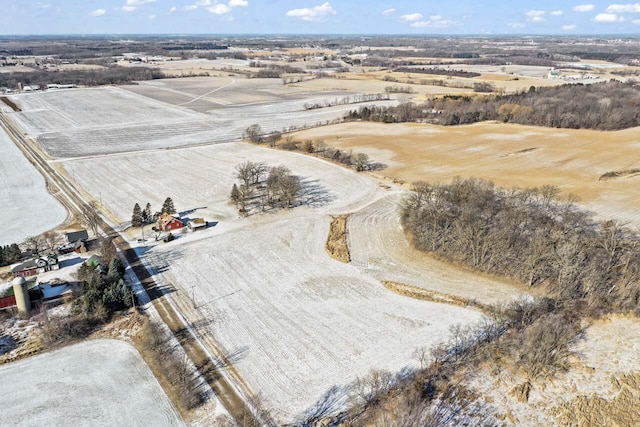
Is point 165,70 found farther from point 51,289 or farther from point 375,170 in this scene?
point 51,289

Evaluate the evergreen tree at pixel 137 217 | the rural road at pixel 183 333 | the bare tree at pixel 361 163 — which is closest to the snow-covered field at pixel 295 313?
the rural road at pixel 183 333

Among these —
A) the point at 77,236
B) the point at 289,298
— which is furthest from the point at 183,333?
the point at 77,236

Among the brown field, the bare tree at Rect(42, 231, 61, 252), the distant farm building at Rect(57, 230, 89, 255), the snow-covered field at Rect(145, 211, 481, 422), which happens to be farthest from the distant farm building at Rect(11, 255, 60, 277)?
the brown field

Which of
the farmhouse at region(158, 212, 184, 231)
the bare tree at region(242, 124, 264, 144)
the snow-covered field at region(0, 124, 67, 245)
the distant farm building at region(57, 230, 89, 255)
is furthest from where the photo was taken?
the bare tree at region(242, 124, 264, 144)

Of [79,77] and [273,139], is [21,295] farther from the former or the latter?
[79,77]

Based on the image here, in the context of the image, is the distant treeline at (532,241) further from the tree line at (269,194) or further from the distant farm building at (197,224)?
the distant farm building at (197,224)

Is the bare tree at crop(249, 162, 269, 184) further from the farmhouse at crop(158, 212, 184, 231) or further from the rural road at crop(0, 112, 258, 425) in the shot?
the rural road at crop(0, 112, 258, 425)

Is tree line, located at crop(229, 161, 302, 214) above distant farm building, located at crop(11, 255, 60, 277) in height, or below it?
above

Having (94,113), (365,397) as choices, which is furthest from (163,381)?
(94,113)
